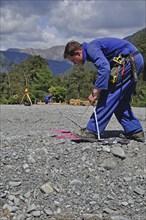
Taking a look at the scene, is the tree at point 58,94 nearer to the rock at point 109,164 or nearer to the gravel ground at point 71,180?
the gravel ground at point 71,180

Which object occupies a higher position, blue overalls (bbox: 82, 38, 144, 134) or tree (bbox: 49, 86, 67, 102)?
blue overalls (bbox: 82, 38, 144, 134)

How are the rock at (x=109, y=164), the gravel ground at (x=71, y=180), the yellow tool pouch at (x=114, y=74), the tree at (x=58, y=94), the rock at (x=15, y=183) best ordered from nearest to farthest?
1. the gravel ground at (x=71, y=180)
2. the rock at (x=15, y=183)
3. the rock at (x=109, y=164)
4. the yellow tool pouch at (x=114, y=74)
5. the tree at (x=58, y=94)

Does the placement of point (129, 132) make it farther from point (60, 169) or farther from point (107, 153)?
point (60, 169)

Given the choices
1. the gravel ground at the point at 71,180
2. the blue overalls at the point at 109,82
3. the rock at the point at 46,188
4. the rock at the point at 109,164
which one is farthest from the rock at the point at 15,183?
the blue overalls at the point at 109,82

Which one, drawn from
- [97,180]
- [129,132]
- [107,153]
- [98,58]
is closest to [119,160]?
[107,153]

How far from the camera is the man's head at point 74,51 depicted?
5.16 metres

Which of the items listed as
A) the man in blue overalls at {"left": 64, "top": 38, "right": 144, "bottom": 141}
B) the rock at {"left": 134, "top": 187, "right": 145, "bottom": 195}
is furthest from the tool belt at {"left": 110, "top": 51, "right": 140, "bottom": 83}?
the rock at {"left": 134, "top": 187, "right": 145, "bottom": 195}

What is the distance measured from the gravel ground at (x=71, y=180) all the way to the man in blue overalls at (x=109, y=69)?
1.67 feet

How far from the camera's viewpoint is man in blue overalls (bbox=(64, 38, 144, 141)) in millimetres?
5094

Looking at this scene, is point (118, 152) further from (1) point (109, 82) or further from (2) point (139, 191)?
(1) point (109, 82)

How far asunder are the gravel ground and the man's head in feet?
3.55

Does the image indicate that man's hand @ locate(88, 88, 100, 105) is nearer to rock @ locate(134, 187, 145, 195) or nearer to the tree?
rock @ locate(134, 187, 145, 195)

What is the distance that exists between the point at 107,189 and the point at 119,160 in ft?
1.89

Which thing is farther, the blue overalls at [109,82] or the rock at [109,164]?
the blue overalls at [109,82]
